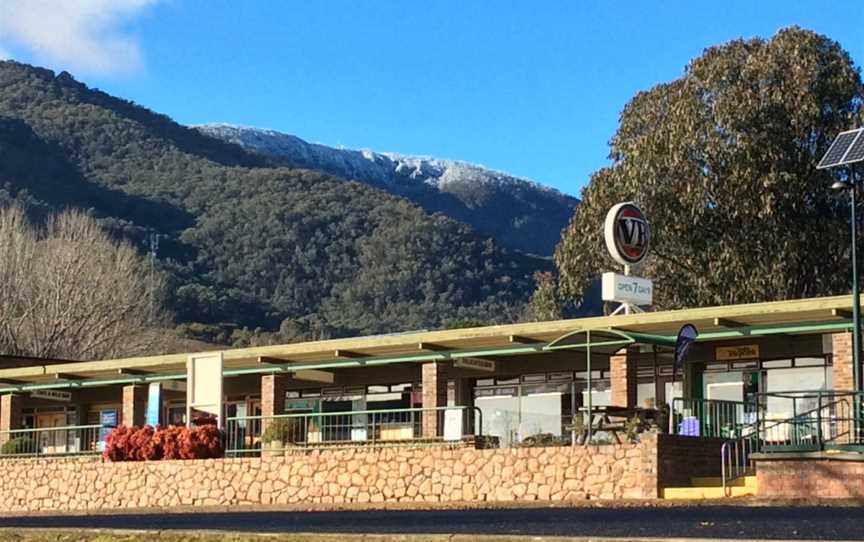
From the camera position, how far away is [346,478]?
29125 mm

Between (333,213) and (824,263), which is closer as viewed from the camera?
(824,263)

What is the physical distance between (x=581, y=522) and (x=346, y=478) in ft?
37.3

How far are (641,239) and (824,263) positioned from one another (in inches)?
611

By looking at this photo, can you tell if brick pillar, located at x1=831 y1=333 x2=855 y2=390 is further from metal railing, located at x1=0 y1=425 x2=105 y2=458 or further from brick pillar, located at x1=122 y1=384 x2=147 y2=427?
brick pillar, located at x1=122 y1=384 x2=147 y2=427

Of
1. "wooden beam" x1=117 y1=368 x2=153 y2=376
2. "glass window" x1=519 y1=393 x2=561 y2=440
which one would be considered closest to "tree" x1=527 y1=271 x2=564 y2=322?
"wooden beam" x1=117 y1=368 x2=153 y2=376

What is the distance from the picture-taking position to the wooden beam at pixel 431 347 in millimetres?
34000

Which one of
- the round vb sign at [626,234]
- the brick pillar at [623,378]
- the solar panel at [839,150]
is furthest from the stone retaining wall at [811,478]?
the round vb sign at [626,234]

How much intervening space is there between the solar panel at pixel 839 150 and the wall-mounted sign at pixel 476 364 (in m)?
9.66

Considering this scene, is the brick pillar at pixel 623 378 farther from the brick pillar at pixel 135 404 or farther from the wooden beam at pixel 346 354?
the brick pillar at pixel 135 404

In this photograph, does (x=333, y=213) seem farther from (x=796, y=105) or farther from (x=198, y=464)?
(x=198, y=464)

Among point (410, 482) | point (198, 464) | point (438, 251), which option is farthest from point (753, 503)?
point (438, 251)

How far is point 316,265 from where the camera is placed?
392ft

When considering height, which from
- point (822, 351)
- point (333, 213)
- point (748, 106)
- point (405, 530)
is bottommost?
point (405, 530)

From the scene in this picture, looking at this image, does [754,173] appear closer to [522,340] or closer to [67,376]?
[522,340]
